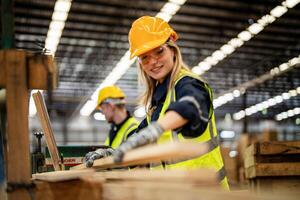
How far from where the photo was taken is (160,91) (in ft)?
9.07

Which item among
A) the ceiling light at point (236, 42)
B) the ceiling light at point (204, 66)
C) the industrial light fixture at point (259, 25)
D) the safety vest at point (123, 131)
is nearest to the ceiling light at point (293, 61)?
the industrial light fixture at point (259, 25)

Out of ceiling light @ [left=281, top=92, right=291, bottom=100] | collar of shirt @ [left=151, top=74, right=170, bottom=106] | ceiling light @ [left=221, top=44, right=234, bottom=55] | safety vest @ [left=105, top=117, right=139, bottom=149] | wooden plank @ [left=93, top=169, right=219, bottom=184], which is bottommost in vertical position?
wooden plank @ [left=93, top=169, right=219, bottom=184]

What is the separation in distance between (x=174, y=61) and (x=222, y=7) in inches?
A: 404

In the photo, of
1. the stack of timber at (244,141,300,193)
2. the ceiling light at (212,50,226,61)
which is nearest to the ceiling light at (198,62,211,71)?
the ceiling light at (212,50,226,61)

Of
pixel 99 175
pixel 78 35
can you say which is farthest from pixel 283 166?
pixel 78 35

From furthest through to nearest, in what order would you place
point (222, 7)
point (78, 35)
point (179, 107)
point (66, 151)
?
point (78, 35)
point (222, 7)
point (66, 151)
point (179, 107)

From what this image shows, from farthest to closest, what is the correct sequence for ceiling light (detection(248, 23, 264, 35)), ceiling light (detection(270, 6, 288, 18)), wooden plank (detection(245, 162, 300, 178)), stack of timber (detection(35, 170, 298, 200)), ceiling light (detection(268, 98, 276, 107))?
ceiling light (detection(268, 98, 276, 107)) < ceiling light (detection(248, 23, 264, 35)) < ceiling light (detection(270, 6, 288, 18)) < wooden plank (detection(245, 162, 300, 178)) < stack of timber (detection(35, 170, 298, 200))

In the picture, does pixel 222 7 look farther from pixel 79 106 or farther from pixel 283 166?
pixel 79 106

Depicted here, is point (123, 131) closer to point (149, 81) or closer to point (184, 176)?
point (149, 81)

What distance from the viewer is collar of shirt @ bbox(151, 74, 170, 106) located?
2712mm

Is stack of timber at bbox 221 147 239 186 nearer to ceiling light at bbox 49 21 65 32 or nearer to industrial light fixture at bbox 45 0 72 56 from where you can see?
industrial light fixture at bbox 45 0 72 56

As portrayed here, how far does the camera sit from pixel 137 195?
149 centimetres

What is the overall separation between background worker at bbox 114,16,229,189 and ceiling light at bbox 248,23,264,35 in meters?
11.5

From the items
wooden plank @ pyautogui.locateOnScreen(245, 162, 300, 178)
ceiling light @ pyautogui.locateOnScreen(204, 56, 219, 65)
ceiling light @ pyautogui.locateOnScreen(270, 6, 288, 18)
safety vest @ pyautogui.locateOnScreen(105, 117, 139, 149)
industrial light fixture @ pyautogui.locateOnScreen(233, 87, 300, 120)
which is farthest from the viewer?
industrial light fixture @ pyautogui.locateOnScreen(233, 87, 300, 120)
